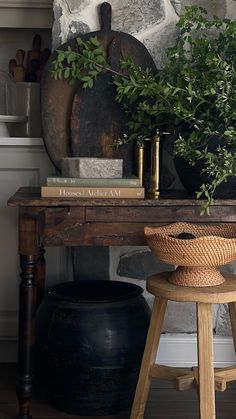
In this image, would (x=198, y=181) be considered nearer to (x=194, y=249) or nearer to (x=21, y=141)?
(x=194, y=249)

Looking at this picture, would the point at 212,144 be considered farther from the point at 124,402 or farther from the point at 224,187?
the point at 124,402

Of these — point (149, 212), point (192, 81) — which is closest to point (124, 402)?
point (149, 212)

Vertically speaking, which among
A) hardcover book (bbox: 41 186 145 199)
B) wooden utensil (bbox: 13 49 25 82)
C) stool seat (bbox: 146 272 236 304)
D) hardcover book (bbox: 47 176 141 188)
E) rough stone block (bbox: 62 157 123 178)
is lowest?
stool seat (bbox: 146 272 236 304)

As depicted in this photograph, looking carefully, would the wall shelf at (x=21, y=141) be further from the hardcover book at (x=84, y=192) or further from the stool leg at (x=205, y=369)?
the stool leg at (x=205, y=369)

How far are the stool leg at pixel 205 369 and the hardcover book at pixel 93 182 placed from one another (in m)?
0.46

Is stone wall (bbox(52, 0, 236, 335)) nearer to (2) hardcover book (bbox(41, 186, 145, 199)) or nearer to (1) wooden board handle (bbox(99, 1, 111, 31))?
(1) wooden board handle (bbox(99, 1, 111, 31))

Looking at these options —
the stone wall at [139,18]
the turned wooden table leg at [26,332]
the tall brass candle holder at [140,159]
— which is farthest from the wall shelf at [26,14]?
the turned wooden table leg at [26,332]

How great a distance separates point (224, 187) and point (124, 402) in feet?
2.57

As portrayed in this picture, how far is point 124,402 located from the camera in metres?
2.28

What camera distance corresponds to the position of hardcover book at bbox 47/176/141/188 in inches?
84.1

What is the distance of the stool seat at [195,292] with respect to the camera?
75.0 inches

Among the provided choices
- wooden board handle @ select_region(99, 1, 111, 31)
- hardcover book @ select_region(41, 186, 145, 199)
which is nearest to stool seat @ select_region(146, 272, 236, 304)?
hardcover book @ select_region(41, 186, 145, 199)

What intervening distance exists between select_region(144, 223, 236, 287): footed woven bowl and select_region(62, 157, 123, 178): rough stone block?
0.83 ft

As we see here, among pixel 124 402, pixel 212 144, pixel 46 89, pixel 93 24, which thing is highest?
pixel 93 24
